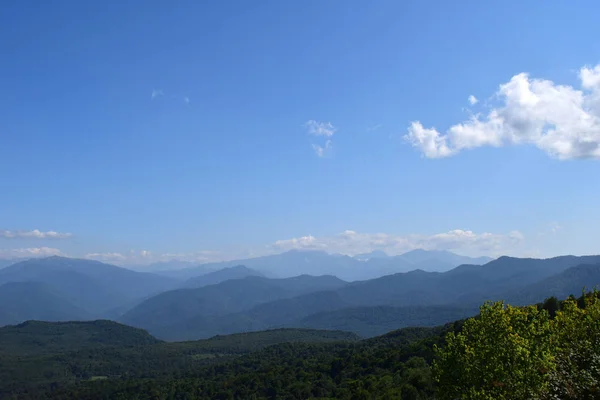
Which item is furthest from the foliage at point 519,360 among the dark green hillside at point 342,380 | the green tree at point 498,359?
the dark green hillside at point 342,380

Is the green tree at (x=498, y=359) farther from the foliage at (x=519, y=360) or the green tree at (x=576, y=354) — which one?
the green tree at (x=576, y=354)

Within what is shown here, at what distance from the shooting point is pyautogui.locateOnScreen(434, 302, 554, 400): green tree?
2886 cm

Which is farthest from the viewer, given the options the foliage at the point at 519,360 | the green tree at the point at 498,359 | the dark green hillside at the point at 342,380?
the dark green hillside at the point at 342,380

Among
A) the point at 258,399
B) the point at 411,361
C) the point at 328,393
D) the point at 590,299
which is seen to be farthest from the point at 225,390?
the point at 590,299

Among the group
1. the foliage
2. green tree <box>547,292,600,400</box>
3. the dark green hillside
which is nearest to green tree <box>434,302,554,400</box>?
the foliage

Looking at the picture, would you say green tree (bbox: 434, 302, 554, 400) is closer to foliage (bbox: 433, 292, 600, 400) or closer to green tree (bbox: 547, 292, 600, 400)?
foliage (bbox: 433, 292, 600, 400)

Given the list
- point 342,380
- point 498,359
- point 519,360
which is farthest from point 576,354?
point 342,380

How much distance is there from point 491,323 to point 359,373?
128 metres

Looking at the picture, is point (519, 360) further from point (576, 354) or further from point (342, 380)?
point (342, 380)

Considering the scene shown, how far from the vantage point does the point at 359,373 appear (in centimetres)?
14925

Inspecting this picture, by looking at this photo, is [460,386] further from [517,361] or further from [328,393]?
[328,393]

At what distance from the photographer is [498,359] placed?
30594 millimetres

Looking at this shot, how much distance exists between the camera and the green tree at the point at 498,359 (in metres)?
28.9

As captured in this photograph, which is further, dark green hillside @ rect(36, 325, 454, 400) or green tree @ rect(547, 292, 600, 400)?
dark green hillside @ rect(36, 325, 454, 400)
